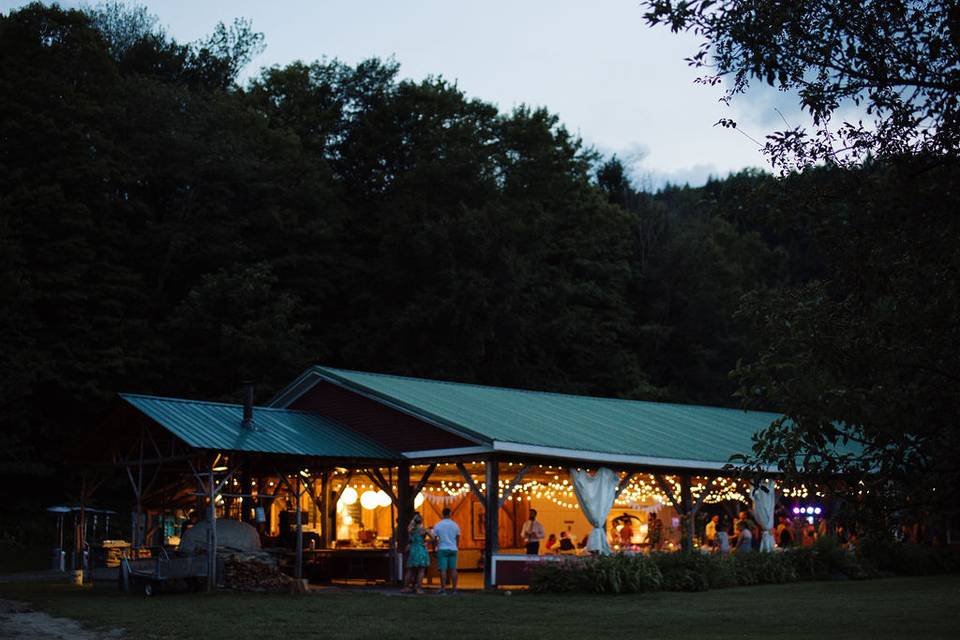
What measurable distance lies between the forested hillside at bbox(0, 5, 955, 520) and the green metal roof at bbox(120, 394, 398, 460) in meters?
13.2

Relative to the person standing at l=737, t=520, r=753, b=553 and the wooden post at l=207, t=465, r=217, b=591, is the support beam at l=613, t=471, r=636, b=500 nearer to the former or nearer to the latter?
the person standing at l=737, t=520, r=753, b=553

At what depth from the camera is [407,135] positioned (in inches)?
2023

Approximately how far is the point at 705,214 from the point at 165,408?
43.5 meters

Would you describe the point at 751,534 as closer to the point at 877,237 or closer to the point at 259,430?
the point at 259,430

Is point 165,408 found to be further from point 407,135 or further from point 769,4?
point 407,135

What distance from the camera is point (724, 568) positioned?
22.7 meters

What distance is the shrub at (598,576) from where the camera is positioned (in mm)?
20391

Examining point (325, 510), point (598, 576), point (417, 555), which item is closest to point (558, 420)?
point (325, 510)

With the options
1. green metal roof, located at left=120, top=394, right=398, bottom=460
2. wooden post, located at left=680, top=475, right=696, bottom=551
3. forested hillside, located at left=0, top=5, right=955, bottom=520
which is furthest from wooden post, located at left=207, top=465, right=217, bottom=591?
forested hillside, located at left=0, top=5, right=955, bottom=520

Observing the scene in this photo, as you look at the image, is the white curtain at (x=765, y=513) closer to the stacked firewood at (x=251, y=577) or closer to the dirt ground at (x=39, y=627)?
the stacked firewood at (x=251, y=577)

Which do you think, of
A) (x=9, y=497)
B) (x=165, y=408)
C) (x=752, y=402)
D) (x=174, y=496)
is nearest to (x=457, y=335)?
(x=9, y=497)

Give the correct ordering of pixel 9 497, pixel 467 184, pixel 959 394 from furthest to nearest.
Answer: pixel 467 184 → pixel 9 497 → pixel 959 394

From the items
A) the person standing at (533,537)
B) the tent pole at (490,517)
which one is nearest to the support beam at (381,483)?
the tent pole at (490,517)

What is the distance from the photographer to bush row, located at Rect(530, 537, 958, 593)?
67.6 feet
